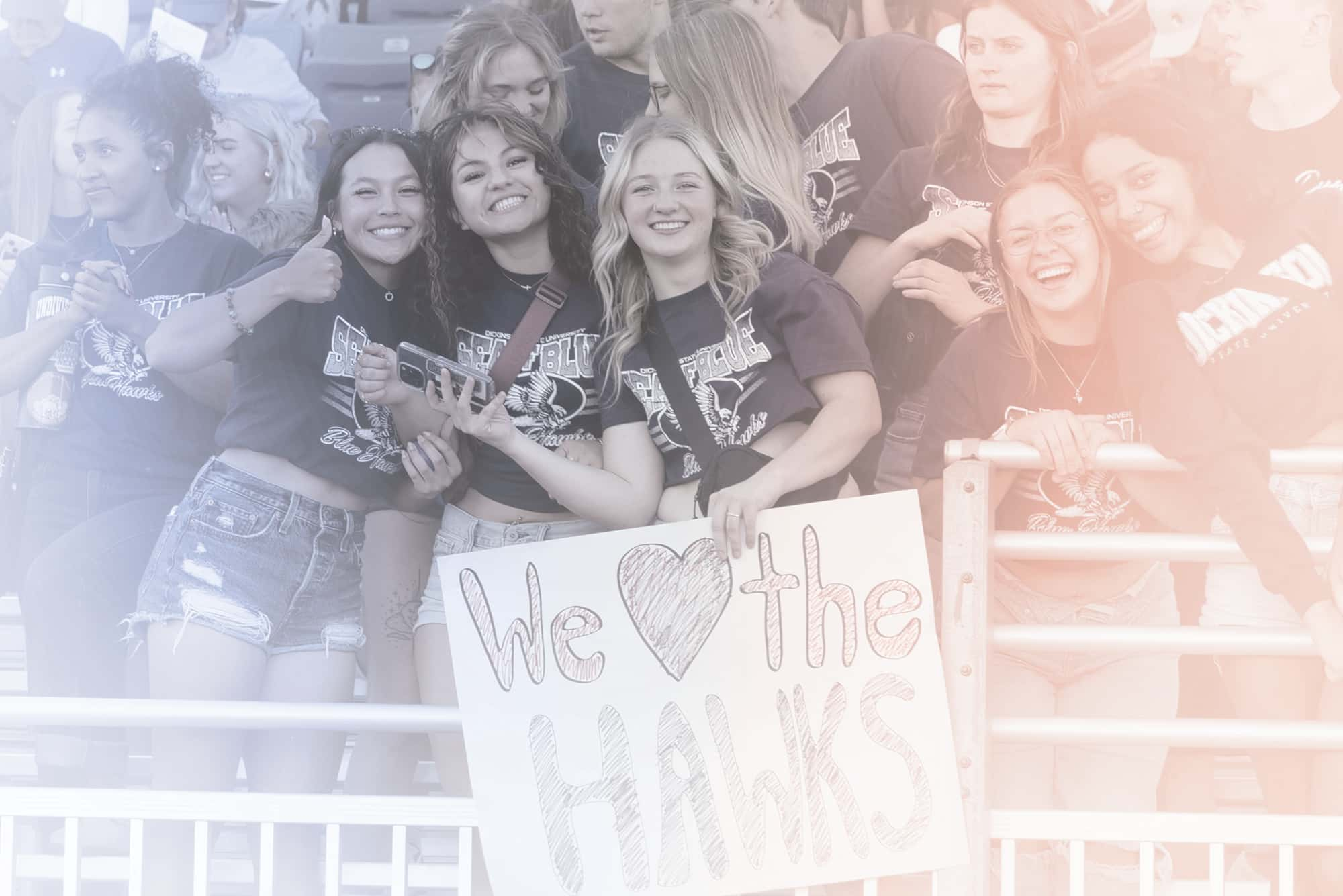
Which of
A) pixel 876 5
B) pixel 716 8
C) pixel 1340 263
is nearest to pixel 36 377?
pixel 716 8

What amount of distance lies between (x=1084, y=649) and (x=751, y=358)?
65 centimetres

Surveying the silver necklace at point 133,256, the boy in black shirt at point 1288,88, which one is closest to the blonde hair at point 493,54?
the silver necklace at point 133,256

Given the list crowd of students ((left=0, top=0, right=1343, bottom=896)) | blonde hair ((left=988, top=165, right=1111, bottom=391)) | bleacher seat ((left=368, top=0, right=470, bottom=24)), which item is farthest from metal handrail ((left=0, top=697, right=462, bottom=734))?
bleacher seat ((left=368, top=0, right=470, bottom=24))

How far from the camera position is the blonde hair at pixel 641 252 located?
1.78m

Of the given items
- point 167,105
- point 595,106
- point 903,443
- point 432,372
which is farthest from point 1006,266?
point 167,105

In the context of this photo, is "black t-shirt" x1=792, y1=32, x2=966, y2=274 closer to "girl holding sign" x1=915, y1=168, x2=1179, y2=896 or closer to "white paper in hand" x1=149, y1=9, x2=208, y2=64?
"girl holding sign" x1=915, y1=168, x2=1179, y2=896

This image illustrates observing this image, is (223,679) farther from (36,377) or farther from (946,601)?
(946,601)

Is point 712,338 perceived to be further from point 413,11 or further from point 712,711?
point 413,11

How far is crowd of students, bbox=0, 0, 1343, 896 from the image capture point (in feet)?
5.64

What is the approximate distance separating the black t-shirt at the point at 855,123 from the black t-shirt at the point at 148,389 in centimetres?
99

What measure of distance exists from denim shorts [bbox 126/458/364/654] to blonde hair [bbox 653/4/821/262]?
897mm

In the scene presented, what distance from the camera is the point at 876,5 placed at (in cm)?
181

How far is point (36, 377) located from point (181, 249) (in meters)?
0.35

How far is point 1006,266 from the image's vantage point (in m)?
1.76
